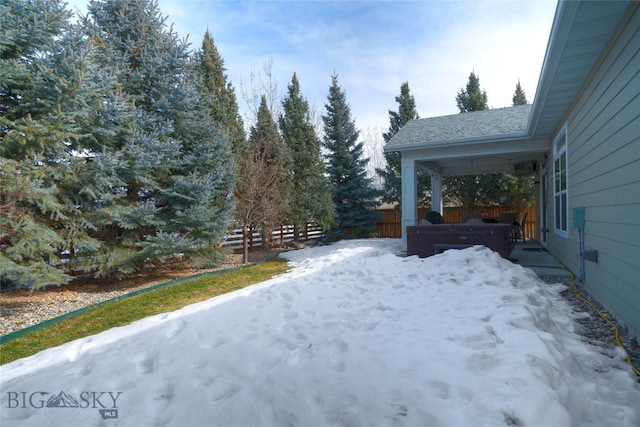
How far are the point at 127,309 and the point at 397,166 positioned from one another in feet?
46.4

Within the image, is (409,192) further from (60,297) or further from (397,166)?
(397,166)

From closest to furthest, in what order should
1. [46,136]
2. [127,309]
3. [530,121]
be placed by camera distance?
[127,309]
[46,136]
[530,121]

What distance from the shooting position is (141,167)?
229 inches

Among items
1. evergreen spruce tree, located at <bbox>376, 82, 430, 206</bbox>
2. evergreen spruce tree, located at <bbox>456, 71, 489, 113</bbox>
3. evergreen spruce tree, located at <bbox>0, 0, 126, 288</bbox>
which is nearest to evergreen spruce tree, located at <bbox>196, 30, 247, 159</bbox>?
evergreen spruce tree, located at <bbox>0, 0, 126, 288</bbox>

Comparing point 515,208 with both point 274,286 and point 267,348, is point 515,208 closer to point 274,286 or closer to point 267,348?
point 274,286

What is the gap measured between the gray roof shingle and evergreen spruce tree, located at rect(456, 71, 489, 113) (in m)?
8.32

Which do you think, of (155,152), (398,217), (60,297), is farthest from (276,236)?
(60,297)

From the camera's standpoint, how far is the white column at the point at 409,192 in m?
8.57

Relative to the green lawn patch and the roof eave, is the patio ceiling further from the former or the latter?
the green lawn patch

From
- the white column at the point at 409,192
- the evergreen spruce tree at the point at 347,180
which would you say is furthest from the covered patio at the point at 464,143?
the evergreen spruce tree at the point at 347,180

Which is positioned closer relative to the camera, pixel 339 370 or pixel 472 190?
pixel 339 370

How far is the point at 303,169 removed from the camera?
13.1m

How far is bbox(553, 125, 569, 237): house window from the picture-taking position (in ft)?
19.3

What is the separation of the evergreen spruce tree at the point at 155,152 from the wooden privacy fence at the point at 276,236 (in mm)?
3803
